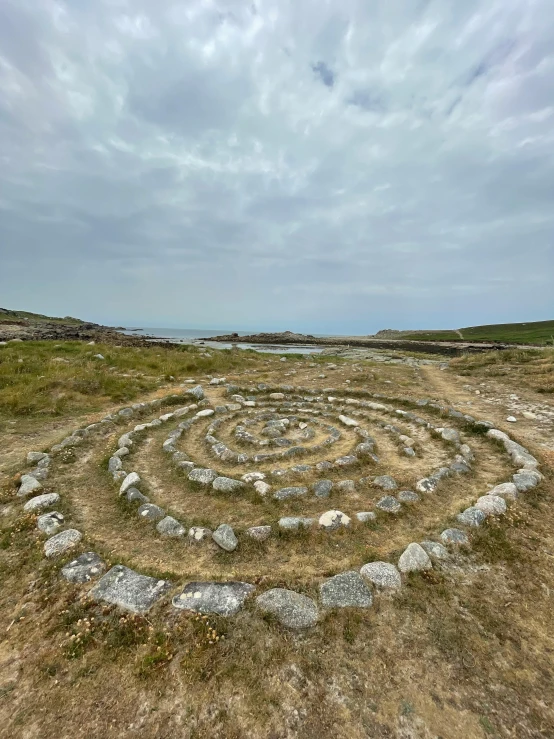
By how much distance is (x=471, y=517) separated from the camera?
5.64 m

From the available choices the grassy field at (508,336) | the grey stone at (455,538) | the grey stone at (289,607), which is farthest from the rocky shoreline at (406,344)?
the grey stone at (289,607)

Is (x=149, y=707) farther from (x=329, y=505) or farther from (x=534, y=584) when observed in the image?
(x=534, y=584)

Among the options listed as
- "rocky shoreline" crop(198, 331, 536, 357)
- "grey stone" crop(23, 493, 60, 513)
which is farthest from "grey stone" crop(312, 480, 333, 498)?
"rocky shoreline" crop(198, 331, 536, 357)

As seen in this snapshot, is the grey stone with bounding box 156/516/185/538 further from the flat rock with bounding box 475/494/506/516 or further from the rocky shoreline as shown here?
the rocky shoreline

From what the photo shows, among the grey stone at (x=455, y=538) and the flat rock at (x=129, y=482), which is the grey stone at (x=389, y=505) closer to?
the grey stone at (x=455, y=538)

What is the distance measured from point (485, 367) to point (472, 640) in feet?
74.3

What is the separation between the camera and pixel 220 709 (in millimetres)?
2965

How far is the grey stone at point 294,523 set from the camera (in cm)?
560

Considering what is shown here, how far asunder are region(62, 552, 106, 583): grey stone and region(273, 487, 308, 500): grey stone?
3.17m

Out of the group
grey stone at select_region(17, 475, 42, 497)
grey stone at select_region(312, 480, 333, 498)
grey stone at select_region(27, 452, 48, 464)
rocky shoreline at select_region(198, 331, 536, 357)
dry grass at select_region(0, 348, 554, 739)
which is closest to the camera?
dry grass at select_region(0, 348, 554, 739)

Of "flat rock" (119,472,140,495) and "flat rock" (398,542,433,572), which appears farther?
"flat rock" (119,472,140,495)

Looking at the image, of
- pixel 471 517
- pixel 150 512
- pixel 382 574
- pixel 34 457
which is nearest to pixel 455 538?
pixel 471 517

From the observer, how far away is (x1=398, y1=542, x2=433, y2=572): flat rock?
15.0ft

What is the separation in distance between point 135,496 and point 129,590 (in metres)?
2.54
